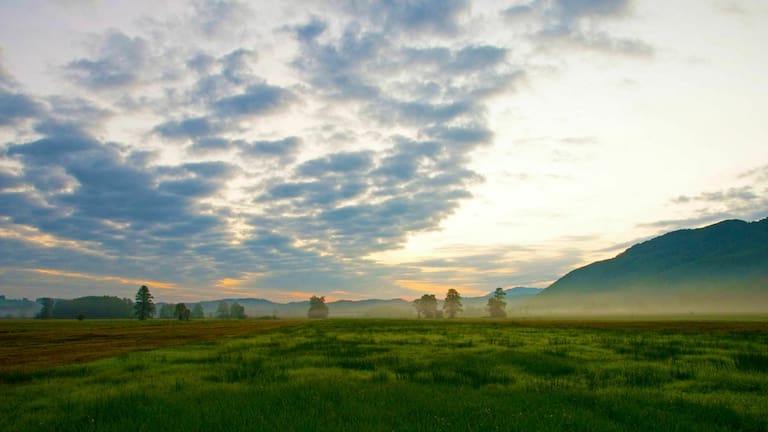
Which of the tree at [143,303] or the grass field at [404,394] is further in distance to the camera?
the tree at [143,303]

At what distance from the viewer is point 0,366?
28.2 meters

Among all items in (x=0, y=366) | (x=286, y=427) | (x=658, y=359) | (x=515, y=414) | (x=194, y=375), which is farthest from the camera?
(x=0, y=366)

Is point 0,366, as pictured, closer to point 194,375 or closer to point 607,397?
point 194,375

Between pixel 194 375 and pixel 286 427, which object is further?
pixel 194 375

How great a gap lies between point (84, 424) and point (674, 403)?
16932mm

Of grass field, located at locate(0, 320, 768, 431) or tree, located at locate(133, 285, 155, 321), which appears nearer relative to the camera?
grass field, located at locate(0, 320, 768, 431)

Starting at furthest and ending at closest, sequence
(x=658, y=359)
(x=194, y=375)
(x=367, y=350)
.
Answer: (x=367, y=350) < (x=658, y=359) < (x=194, y=375)

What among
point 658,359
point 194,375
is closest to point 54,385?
point 194,375

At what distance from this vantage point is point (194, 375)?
20.5 metres

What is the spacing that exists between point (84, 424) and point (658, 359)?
2727 centimetres

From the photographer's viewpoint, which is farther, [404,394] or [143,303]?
[143,303]

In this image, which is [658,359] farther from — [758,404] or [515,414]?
[515,414]

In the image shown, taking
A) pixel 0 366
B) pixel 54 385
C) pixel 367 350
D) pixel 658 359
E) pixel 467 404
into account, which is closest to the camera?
pixel 467 404

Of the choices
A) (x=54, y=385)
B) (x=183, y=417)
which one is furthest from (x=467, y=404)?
(x=54, y=385)
